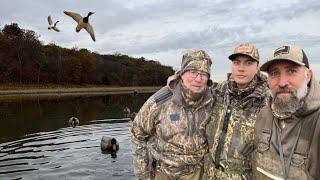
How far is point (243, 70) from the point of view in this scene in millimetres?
4449

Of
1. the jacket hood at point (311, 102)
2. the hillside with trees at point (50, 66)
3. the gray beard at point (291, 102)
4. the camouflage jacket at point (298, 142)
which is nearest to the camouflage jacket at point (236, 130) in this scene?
the camouflage jacket at point (298, 142)

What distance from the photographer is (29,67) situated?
82625 mm

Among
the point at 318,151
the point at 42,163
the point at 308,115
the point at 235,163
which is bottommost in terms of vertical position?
the point at 42,163

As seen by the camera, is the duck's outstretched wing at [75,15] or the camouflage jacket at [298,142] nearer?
the camouflage jacket at [298,142]

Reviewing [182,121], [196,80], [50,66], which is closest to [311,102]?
[196,80]

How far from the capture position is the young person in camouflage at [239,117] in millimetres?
4383

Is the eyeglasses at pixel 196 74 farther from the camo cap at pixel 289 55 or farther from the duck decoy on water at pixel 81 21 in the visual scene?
the duck decoy on water at pixel 81 21

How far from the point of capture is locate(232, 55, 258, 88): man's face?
4.45m

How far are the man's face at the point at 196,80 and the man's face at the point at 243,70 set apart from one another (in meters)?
0.47

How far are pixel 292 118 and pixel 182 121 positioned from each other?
185cm

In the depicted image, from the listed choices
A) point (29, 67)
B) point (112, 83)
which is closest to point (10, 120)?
point (29, 67)

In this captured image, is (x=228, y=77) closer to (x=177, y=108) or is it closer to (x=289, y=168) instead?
(x=177, y=108)

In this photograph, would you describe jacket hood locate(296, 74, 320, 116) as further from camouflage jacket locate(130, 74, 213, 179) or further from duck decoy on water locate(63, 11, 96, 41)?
duck decoy on water locate(63, 11, 96, 41)

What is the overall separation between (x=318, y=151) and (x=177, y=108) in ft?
7.07
